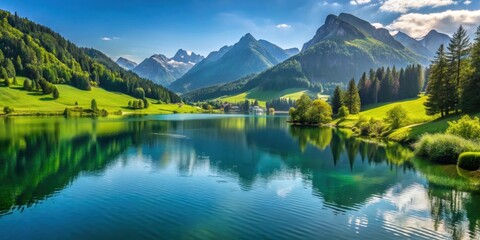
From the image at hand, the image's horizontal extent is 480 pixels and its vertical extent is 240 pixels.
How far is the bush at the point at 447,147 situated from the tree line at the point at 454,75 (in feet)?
80.0

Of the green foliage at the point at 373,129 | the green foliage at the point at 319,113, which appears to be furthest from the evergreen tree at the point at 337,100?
the green foliage at the point at 373,129

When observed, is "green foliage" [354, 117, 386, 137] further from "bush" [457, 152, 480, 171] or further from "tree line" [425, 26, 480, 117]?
"bush" [457, 152, 480, 171]

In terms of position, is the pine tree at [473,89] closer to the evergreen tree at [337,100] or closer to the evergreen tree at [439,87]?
the evergreen tree at [439,87]

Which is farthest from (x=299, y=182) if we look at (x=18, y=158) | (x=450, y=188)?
(x=18, y=158)

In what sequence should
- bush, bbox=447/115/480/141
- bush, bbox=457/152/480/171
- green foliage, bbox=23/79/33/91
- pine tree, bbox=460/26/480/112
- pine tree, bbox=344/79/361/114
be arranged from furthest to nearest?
green foliage, bbox=23/79/33/91
pine tree, bbox=344/79/361/114
pine tree, bbox=460/26/480/112
bush, bbox=447/115/480/141
bush, bbox=457/152/480/171

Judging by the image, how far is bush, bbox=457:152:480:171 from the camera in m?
43.9

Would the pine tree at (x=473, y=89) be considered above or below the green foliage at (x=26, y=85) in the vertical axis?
below

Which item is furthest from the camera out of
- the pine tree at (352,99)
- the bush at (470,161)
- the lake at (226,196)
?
the pine tree at (352,99)

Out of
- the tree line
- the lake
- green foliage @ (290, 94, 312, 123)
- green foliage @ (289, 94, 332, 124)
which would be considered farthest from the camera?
green foliage @ (290, 94, 312, 123)

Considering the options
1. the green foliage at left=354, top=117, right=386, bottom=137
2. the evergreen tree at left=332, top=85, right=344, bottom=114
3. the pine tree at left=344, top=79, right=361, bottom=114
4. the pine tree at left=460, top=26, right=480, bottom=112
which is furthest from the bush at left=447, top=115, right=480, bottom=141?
the evergreen tree at left=332, top=85, right=344, bottom=114

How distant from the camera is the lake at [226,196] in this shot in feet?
78.5

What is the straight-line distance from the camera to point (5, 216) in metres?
25.3

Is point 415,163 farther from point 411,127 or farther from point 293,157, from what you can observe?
point 411,127

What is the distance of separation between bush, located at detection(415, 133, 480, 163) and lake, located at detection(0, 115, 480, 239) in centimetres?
343
